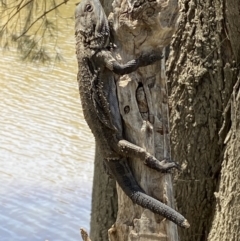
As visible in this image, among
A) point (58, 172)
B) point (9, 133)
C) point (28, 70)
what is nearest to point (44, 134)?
point (9, 133)

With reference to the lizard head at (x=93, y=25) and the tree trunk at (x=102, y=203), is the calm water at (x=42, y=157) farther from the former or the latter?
the lizard head at (x=93, y=25)

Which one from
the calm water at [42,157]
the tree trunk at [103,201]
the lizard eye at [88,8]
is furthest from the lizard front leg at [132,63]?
the calm water at [42,157]

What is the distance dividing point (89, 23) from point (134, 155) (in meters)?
0.43

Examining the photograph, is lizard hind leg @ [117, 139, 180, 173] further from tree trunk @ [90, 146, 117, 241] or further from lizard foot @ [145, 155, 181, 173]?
tree trunk @ [90, 146, 117, 241]

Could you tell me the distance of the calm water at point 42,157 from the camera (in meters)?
4.84

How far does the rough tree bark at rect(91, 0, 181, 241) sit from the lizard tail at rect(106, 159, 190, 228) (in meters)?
0.03

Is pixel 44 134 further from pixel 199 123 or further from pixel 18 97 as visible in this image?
pixel 199 123

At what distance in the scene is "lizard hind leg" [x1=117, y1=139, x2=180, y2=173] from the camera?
6.64ft

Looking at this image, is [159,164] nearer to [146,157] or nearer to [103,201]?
[146,157]

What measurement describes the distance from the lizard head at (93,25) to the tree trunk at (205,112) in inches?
37.8

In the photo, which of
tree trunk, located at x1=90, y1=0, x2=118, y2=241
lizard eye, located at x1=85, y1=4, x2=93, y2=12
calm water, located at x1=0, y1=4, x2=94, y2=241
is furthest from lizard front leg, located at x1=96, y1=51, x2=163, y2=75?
calm water, located at x1=0, y1=4, x2=94, y2=241

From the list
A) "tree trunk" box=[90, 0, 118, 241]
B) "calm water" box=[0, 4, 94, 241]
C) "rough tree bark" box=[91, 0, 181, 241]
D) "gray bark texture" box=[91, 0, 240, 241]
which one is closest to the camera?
"rough tree bark" box=[91, 0, 181, 241]

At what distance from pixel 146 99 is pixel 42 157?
3.83 metres

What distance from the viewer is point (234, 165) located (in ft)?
9.37
